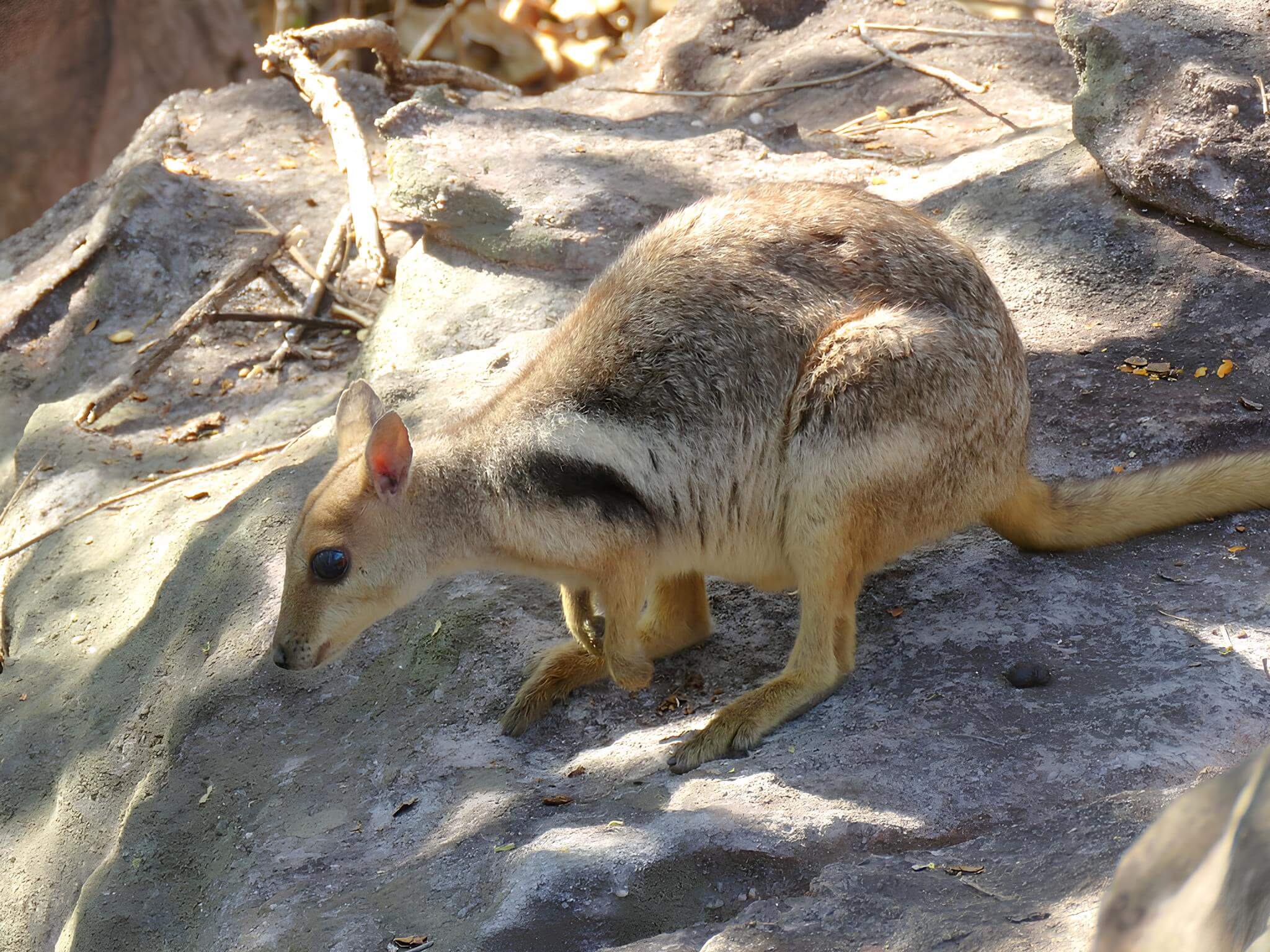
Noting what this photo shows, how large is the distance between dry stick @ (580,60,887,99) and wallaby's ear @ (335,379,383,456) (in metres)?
4.58

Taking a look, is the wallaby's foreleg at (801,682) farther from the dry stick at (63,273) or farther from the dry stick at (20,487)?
the dry stick at (63,273)

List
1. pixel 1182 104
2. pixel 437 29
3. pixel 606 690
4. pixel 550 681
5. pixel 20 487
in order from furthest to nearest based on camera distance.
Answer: pixel 437 29
pixel 20 487
pixel 1182 104
pixel 606 690
pixel 550 681

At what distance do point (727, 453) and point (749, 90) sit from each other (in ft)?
17.9

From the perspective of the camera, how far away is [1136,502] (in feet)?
14.5

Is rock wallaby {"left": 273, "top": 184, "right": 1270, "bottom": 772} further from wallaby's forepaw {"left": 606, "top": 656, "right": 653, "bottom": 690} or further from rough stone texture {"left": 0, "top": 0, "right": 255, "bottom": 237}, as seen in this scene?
rough stone texture {"left": 0, "top": 0, "right": 255, "bottom": 237}

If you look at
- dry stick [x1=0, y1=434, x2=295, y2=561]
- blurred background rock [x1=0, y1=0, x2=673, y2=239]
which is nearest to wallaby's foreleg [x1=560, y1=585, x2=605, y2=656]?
dry stick [x1=0, y1=434, x2=295, y2=561]

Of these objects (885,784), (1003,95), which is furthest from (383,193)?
(885,784)

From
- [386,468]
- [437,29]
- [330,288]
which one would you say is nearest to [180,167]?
[330,288]

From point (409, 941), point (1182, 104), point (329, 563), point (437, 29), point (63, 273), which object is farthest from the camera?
point (437, 29)

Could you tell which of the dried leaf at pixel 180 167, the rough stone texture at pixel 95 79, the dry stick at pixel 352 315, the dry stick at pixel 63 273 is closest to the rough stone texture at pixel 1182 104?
the dry stick at pixel 352 315

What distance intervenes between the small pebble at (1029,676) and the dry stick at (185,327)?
5.07 metres

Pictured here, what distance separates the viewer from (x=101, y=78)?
1305cm

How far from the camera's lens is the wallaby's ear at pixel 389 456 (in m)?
3.84

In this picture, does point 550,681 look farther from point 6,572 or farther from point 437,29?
point 437,29
